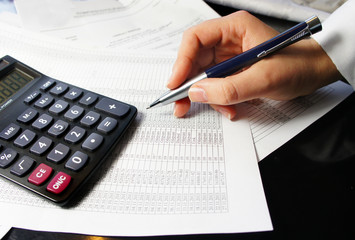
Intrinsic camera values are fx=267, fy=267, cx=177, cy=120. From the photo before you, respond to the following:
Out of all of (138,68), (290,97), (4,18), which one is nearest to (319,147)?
(290,97)

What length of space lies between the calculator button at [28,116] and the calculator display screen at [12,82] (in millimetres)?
38

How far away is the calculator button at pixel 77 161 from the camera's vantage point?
0.91 feet

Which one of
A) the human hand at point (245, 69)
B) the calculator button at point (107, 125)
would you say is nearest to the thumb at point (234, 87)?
the human hand at point (245, 69)

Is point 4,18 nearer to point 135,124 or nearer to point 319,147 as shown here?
point 135,124

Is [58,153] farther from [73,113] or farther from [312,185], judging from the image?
[312,185]

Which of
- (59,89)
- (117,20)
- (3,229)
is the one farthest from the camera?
(117,20)

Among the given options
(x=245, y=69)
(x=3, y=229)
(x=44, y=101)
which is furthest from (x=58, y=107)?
(x=245, y=69)

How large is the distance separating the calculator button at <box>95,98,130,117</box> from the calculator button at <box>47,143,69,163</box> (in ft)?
0.22

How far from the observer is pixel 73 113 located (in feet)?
1.08

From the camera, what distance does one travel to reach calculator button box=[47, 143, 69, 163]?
283 mm

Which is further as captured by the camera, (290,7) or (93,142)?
(290,7)

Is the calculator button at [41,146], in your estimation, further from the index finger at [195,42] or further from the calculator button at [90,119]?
the index finger at [195,42]

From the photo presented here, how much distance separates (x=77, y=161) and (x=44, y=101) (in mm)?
111

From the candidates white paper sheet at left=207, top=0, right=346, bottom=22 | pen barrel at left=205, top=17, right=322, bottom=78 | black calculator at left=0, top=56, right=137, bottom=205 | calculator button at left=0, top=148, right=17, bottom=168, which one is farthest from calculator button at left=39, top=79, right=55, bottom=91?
white paper sheet at left=207, top=0, right=346, bottom=22
